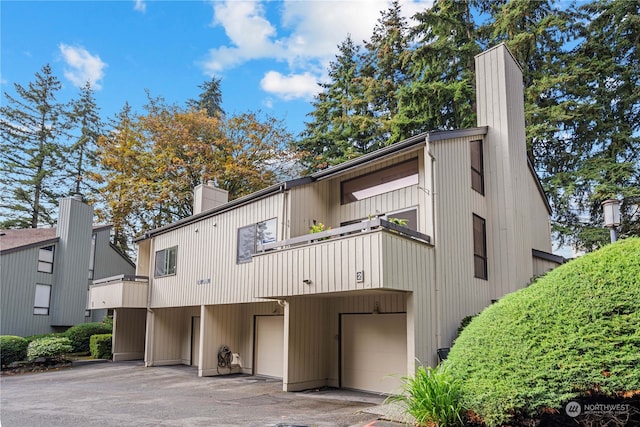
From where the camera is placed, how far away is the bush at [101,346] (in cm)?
1866

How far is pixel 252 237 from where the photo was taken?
12.1 meters

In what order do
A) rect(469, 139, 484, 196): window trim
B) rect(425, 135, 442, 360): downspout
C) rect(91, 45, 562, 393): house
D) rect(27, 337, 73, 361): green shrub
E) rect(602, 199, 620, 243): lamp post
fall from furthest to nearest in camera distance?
rect(27, 337, 73, 361): green shrub < rect(469, 139, 484, 196): window trim < rect(425, 135, 442, 360): downspout < rect(91, 45, 562, 393): house < rect(602, 199, 620, 243): lamp post

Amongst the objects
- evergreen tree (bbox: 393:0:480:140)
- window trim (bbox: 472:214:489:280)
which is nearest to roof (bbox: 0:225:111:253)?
evergreen tree (bbox: 393:0:480:140)

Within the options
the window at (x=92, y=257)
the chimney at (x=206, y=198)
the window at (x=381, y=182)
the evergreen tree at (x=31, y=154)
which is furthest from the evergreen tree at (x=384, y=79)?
the evergreen tree at (x=31, y=154)

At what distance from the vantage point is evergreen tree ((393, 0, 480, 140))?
18141 millimetres

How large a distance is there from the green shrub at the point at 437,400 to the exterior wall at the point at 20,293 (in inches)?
782

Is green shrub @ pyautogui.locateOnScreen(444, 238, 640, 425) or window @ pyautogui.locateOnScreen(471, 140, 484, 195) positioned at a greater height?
window @ pyautogui.locateOnScreen(471, 140, 484, 195)

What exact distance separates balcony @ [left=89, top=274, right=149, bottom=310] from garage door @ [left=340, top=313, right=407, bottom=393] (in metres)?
9.53

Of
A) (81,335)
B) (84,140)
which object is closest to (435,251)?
(81,335)

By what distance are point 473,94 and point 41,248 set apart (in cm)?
2052

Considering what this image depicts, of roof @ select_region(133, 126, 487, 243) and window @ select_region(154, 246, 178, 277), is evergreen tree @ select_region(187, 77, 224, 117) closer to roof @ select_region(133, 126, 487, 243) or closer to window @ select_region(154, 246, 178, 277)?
window @ select_region(154, 246, 178, 277)

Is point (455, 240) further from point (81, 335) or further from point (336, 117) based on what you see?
point (81, 335)

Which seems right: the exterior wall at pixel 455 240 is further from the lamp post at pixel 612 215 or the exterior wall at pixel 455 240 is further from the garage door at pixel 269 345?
the garage door at pixel 269 345

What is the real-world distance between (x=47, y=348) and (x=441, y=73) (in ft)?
63.8
